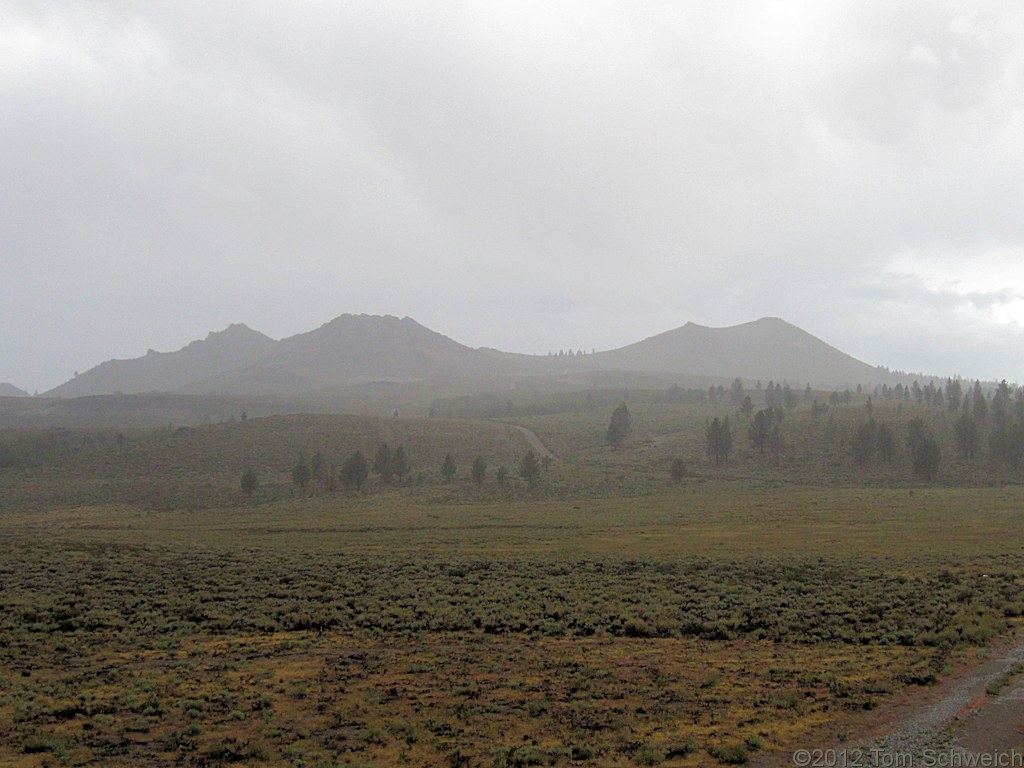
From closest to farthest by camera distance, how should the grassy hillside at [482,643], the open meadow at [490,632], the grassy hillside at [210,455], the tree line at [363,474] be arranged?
1. the grassy hillside at [482,643]
2. the open meadow at [490,632]
3. the tree line at [363,474]
4. the grassy hillside at [210,455]

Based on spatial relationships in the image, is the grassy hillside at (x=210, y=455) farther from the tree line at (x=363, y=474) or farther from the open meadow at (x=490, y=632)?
the open meadow at (x=490, y=632)

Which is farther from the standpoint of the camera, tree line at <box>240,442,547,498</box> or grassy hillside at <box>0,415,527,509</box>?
grassy hillside at <box>0,415,527,509</box>

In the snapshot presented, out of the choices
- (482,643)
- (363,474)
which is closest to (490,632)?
(482,643)

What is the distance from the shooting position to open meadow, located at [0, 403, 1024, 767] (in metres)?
15.8

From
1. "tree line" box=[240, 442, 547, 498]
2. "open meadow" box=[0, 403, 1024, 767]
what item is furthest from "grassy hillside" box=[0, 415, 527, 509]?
"open meadow" box=[0, 403, 1024, 767]

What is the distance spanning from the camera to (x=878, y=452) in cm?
12262

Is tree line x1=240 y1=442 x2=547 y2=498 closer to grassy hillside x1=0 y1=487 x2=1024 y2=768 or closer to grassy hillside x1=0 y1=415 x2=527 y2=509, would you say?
grassy hillside x1=0 y1=415 x2=527 y2=509

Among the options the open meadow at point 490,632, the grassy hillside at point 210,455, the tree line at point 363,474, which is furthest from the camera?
the grassy hillside at point 210,455

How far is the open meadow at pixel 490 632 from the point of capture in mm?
15820

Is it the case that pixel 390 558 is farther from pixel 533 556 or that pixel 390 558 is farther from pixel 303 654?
pixel 303 654

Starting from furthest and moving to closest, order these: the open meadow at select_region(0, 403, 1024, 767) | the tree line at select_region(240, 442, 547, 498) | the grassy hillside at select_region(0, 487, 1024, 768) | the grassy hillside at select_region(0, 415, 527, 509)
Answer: the grassy hillside at select_region(0, 415, 527, 509), the tree line at select_region(240, 442, 547, 498), the open meadow at select_region(0, 403, 1024, 767), the grassy hillside at select_region(0, 487, 1024, 768)

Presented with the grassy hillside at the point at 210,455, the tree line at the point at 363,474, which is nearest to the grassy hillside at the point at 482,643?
the tree line at the point at 363,474

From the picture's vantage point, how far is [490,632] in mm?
26812

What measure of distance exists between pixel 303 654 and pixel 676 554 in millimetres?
28592
